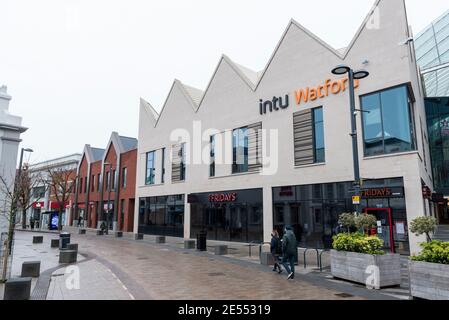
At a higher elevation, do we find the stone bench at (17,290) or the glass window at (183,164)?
the glass window at (183,164)

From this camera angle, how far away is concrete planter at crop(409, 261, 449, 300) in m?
7.40

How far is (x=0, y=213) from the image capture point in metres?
12.3

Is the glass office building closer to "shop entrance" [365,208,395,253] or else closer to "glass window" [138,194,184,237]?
"shop entrance" [365,208,395,253]

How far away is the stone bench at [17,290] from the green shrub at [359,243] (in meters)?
9.52

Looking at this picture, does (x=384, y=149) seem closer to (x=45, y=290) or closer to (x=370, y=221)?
(x=370, y=221)

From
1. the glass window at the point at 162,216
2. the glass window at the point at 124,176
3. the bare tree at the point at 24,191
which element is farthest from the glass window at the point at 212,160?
the glass window at the point at 124,176

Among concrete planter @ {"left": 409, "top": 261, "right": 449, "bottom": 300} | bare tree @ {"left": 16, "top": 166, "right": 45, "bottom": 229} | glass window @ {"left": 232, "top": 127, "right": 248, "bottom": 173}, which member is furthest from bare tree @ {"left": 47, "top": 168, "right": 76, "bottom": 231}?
concrete planter @ {"left": 409, "top": 261, "right": 449, "bottom": 300}

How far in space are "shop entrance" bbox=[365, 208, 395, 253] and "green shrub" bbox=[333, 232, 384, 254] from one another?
6.44 meters

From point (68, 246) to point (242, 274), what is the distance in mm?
11717

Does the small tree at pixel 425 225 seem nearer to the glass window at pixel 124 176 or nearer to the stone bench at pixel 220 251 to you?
the stone bench at pixel 220 251

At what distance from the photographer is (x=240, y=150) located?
25.5m

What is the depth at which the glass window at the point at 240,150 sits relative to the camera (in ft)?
81.8

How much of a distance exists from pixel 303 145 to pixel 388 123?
17.0 feet
